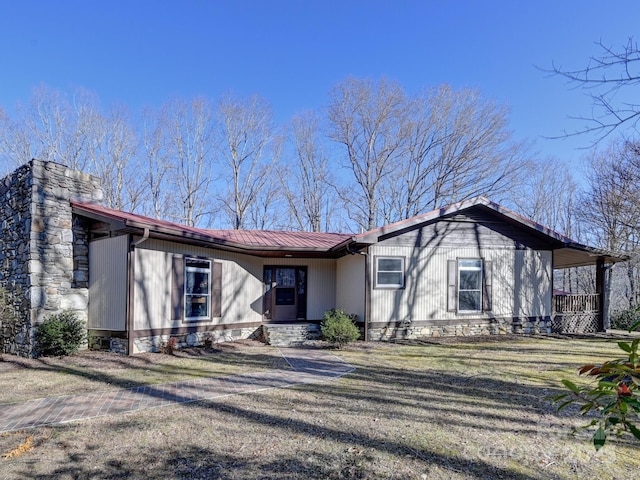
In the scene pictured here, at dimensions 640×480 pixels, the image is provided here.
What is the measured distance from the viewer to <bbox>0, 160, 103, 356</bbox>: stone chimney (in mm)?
8141

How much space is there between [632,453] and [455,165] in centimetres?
1997

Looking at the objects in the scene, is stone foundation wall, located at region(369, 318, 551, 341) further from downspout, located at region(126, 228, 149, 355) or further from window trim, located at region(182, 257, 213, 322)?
downspout, located at region(126, 228, 149, 355)

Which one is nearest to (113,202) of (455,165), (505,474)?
(455,165)

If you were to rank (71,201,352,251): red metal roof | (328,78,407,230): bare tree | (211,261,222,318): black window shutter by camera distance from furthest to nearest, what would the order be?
1. (328,78,407,230): bare tree
2. (211,261,222,318): black window shutter
3. (71,201,352,251): red metal roof

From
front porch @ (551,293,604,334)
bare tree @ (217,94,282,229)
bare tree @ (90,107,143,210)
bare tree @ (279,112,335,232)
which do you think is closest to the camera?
front porch @ (551,293,604,334)

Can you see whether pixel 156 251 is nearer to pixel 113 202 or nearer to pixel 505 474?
pixel 505 474

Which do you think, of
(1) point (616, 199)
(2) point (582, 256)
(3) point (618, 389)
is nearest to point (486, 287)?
(2) point (582, 256)

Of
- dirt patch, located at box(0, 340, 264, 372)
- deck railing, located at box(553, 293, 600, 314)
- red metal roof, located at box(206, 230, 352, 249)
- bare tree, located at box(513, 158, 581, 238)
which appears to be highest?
bare tree, located at box(513, 158, 581, 238)

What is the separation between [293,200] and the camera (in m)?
24.9

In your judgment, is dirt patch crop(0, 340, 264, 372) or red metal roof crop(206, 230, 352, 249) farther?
red metal roof crop(206, 230, 352, 249)

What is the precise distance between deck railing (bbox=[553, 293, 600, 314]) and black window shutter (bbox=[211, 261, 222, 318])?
10.5 m

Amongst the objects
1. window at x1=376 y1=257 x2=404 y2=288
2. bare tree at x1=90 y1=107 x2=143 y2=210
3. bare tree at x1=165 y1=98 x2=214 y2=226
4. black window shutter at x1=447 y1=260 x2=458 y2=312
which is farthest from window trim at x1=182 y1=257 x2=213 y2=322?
bare tree at x1=165 y1=98 x2=214 y2=226

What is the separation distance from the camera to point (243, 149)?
77.5 ft

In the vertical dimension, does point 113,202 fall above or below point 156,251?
above
